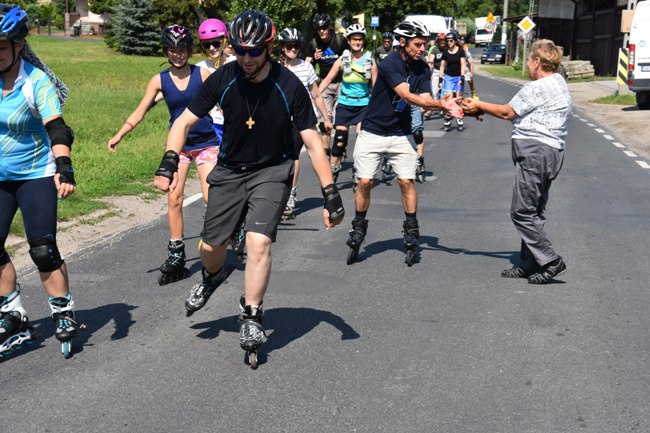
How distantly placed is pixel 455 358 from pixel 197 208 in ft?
19.1

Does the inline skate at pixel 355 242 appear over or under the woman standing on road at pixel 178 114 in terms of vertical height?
under

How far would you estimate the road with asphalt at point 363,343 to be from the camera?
454 cm

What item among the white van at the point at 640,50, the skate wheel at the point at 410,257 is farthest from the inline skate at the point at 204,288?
the white van at the point at 640,50

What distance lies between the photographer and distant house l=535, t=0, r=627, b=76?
149ft

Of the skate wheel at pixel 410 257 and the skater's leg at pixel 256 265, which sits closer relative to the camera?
the skater's leg at pixel 256 265

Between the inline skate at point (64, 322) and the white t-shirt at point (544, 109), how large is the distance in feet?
12.3

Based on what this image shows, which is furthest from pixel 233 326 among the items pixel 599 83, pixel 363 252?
pixel 599 83

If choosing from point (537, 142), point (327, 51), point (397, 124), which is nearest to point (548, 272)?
point (537, 142)

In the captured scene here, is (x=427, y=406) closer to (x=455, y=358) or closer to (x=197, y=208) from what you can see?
(x=455, y=358)

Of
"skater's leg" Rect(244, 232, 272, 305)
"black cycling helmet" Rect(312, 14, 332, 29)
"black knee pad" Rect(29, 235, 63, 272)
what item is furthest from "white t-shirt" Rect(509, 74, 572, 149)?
"black cycling helmet" Rect(312, 14, 332, 29)

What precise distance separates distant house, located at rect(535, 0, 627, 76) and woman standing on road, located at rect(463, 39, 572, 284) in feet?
118

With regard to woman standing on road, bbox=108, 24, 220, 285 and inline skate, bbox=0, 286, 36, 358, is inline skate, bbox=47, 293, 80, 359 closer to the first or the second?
inline skate, bbox=0, 286, 36, 358

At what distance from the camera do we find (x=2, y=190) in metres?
5.36

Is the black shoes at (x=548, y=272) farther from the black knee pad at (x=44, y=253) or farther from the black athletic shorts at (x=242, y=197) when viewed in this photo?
the black knee pad at (x=44, y=253)
